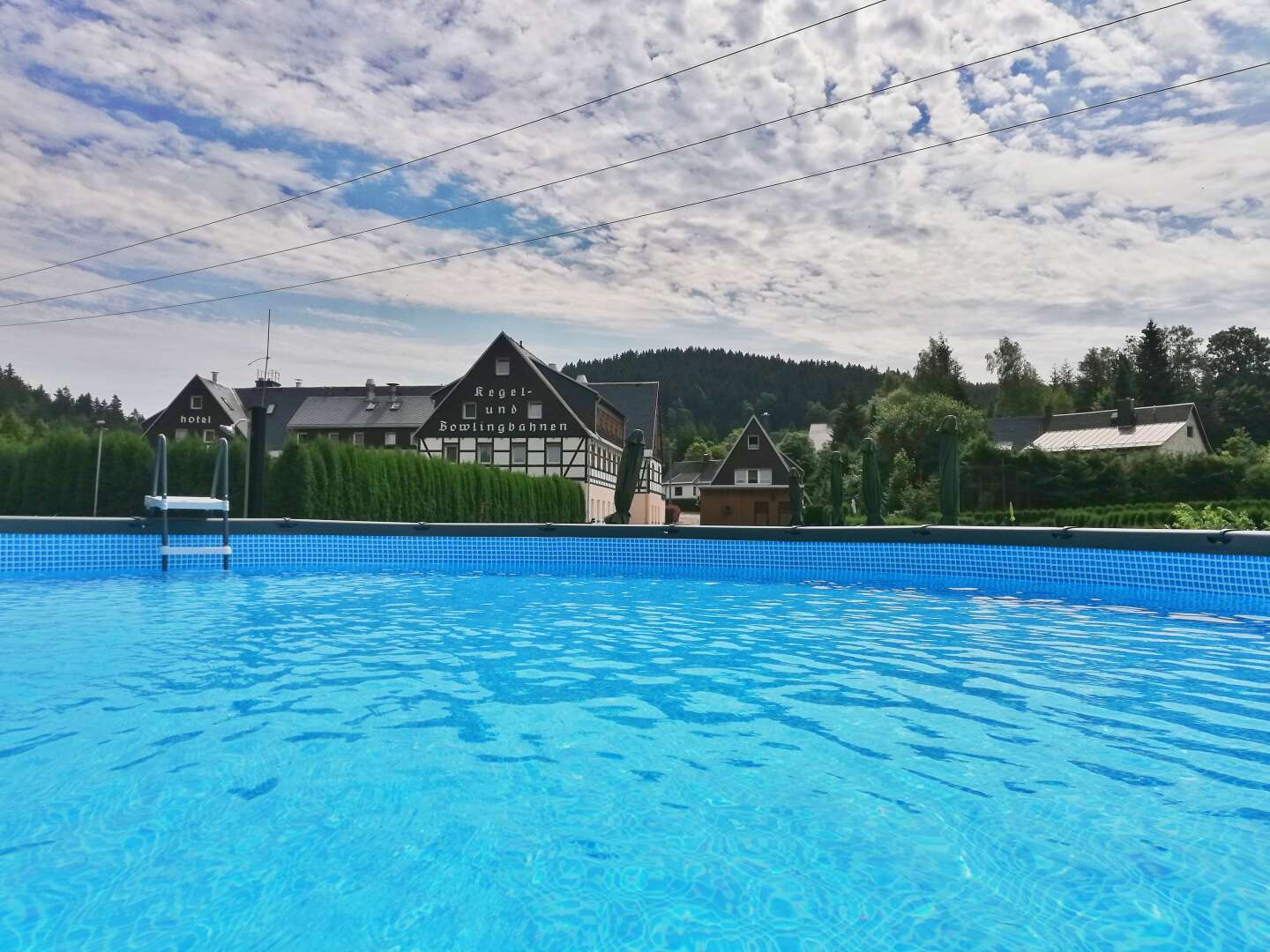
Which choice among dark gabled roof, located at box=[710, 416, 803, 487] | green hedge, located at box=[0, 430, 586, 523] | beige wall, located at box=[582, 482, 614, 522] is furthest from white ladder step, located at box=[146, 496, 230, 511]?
dark gabled roof, located at box=[710, 416, 803, 487]

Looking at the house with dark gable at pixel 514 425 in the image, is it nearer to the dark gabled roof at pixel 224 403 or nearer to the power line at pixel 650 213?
the power line at pixel 650 213

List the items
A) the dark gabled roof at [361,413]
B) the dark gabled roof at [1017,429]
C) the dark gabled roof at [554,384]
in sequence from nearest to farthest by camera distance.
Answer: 1. the dark gabled roof at [554,384]
2. the dark gabled roof at [361,413]
3. the dark gabled roof at [1017,429]

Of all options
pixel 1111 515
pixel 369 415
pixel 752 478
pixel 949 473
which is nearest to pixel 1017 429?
pixel 752 478

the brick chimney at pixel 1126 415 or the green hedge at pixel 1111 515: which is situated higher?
the brick chimney at pixel 1126 415

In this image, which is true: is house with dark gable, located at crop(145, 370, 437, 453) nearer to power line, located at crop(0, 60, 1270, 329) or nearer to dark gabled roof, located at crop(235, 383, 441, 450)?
dark gabled roof, located at crop(235, 383, 441, 450)

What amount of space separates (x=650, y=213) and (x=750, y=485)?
81.5 ft

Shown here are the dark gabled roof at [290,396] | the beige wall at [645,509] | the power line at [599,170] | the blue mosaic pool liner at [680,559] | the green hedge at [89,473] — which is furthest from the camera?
the dark gabled roof at [290,396]

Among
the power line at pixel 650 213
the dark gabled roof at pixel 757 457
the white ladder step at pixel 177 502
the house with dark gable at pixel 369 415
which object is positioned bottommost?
the white ladder step at pixel 177 502

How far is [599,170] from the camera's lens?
52.7 ft

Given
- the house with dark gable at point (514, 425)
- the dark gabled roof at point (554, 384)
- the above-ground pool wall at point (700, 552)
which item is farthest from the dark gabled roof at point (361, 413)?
the above-ground pool wall at point (700, 552)

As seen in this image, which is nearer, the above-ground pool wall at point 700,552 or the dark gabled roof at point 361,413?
→ the above-ground pool wall at point 700,552

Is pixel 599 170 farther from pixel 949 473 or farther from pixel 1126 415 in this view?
pixel 1126 415

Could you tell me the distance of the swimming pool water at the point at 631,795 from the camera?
1.98m

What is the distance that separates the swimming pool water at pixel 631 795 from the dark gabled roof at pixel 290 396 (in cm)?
4048
